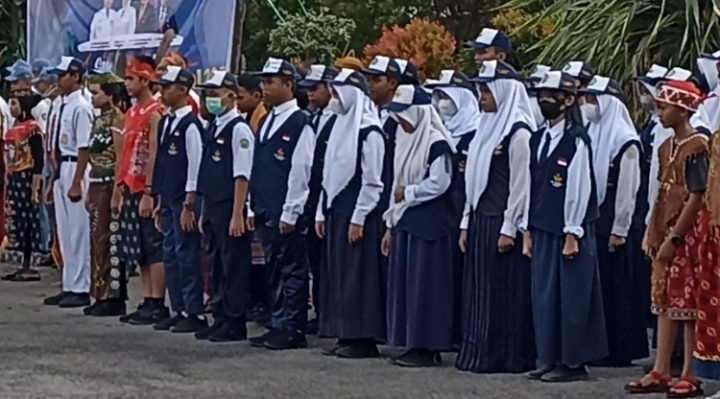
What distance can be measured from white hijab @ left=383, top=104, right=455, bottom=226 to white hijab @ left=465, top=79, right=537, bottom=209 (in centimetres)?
34

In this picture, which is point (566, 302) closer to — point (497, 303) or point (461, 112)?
point (497, 303)

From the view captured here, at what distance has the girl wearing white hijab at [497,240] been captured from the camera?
971 centimetres

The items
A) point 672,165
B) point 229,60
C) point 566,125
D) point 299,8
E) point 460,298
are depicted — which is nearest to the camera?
point 672,165

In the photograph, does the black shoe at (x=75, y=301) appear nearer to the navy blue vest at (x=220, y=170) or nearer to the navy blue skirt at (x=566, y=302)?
the navy blue vest at (x=220, y=170)

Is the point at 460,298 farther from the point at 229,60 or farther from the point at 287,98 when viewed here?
the point at 229,60

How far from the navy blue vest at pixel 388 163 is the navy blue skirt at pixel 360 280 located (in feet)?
0.37

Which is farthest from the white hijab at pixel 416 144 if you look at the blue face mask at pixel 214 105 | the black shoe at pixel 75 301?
the black shoe at pixel 75 301

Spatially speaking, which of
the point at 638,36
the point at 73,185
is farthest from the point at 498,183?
the point at 638,36

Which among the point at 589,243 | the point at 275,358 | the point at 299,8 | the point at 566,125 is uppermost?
the point at 299,8

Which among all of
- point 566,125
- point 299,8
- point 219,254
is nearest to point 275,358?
point 219,254

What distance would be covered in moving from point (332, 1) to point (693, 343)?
19.2m

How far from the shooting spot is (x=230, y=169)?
1128cm

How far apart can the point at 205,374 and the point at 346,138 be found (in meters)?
1.77

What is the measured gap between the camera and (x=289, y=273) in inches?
432
